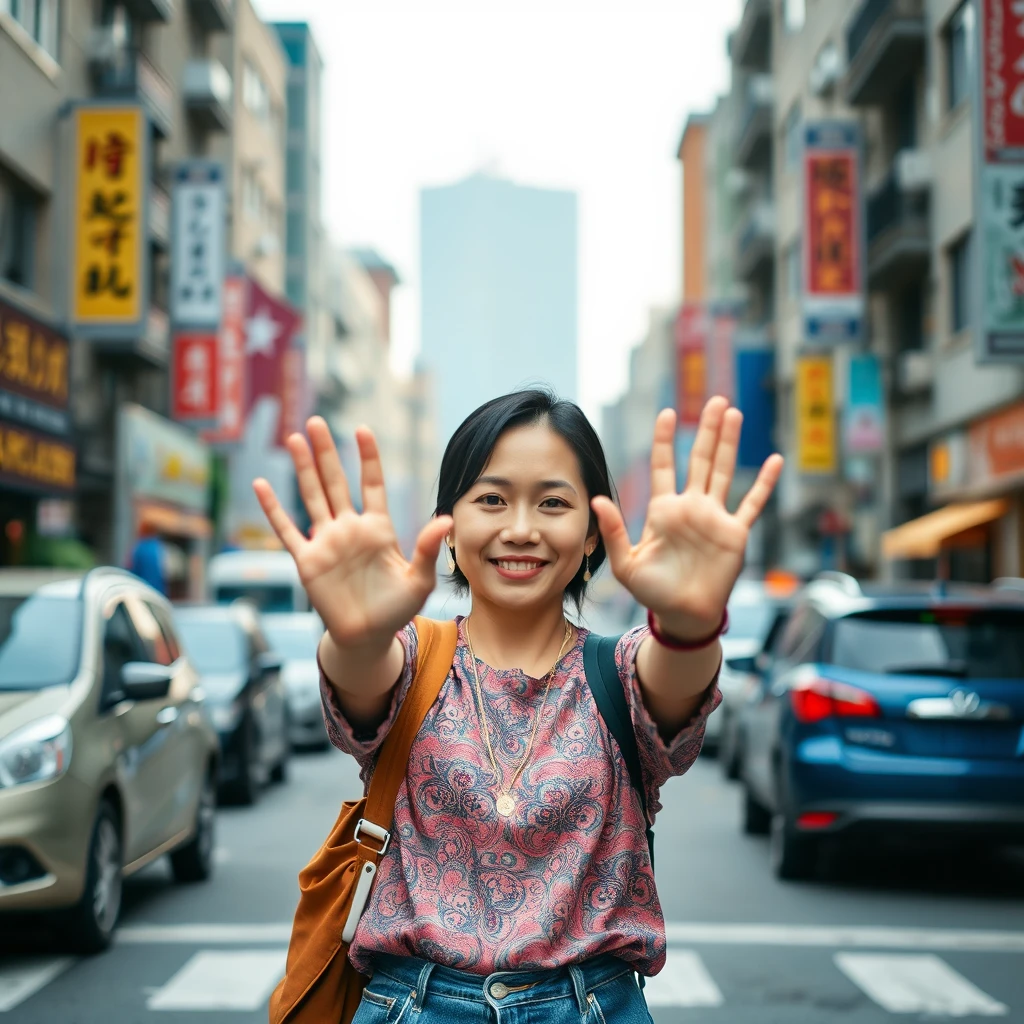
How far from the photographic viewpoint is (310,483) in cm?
245

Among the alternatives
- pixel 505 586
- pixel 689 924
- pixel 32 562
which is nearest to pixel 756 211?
pixel 32 562

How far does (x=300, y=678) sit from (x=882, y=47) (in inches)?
597

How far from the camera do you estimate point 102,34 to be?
25.5 meters

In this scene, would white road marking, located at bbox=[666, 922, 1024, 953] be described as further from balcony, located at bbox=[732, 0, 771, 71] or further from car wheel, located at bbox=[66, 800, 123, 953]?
balcony, located at bbox=[732, 0, 771, 71]

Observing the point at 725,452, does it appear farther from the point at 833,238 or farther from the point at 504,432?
the point at 833,238

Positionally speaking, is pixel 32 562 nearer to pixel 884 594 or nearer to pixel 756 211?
pixel 884 594

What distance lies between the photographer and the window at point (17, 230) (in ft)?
70.5

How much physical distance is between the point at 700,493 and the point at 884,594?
687cm

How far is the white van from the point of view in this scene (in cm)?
2616

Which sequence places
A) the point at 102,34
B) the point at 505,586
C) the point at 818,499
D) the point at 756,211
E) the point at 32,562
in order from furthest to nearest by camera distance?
the point at 756,211 → the point at 818,499 → the point at 102,34 → the point at 32,562 → the point at 505,586

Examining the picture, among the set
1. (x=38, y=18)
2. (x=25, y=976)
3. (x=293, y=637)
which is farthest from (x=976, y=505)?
(x=25, y=976)

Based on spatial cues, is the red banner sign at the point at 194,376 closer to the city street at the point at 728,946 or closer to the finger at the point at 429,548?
the city street at the point at 728,946

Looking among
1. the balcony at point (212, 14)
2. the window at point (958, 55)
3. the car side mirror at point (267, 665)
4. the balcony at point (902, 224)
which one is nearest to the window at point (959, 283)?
the balcony at point (902, 224)

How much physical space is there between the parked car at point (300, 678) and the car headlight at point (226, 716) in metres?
3.66
